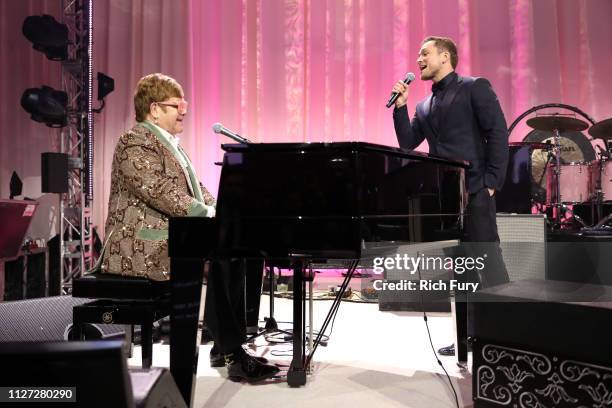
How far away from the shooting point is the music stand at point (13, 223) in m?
3.78

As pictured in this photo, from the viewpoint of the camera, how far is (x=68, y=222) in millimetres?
4469

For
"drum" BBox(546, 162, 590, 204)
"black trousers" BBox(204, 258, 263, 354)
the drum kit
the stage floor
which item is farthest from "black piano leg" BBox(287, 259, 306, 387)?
"drum" BBox(546, 162, 590, 204)

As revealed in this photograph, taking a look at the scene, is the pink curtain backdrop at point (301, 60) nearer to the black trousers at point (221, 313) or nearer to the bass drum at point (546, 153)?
the bass drum at point (546, 153)

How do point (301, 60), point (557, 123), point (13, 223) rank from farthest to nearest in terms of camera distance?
point (301, 60) < point (557, 123) < point (13, 223)

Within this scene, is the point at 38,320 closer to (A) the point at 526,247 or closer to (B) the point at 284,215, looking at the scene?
(B) the point at 284,215

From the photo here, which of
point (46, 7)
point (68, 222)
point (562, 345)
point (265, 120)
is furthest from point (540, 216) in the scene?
point (46, 7)

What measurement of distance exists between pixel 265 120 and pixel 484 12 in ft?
8.22

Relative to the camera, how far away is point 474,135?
2775 millimetres

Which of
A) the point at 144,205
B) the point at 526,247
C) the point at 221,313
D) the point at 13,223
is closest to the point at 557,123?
the point at 526,247

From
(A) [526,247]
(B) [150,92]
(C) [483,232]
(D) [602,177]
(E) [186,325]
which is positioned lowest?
(E) [186,325]

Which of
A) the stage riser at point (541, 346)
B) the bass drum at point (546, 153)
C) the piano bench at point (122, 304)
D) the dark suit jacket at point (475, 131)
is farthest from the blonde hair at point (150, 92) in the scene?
the bass drum at point (546, 153)

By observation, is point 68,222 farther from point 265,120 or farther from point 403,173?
point 403,173

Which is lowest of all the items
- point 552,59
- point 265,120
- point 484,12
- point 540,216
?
point 540,216

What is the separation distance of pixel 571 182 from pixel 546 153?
0.41 m
